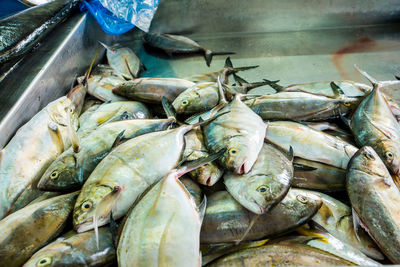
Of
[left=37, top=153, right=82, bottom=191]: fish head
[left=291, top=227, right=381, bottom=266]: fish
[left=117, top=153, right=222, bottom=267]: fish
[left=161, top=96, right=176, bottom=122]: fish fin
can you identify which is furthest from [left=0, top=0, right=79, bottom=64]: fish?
[left=291, top=227, right=381, bottom=266]: fish

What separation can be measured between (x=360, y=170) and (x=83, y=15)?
3037 millimetres

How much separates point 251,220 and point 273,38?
125 inches

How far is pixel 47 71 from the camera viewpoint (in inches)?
88.1

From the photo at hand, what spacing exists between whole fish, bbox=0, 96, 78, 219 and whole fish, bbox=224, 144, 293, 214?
98 cm

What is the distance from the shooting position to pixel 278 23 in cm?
390

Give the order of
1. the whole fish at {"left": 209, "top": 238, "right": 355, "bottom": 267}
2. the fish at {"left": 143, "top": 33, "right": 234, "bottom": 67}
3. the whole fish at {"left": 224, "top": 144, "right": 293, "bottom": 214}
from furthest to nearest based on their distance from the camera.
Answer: the fish at {"left": 143, "top": 33, "right": 234, "bottom": 67}
the whole fish at {"left": 224, "top": 144, "right": 293, "bottom": 214}
the whole fish at {"left": 209, "top": 238, "right": 355, "bottom": 267}

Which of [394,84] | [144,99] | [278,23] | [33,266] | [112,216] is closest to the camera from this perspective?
[33,266]

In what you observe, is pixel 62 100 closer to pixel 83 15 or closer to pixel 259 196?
pixel 83 15

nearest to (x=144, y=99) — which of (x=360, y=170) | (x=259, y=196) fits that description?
(x=259, y=196)

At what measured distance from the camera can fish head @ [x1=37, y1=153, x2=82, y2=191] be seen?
1.46m

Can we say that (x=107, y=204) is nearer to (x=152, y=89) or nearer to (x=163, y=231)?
(x=163, y=231)

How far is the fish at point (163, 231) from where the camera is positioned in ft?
3.44

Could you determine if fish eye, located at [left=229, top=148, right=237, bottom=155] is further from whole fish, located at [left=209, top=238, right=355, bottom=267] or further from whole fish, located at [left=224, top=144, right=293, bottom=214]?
whole fish, located at [left=209, top=238, right=355, bottom=267]

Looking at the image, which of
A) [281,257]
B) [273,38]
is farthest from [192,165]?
[273,38]
